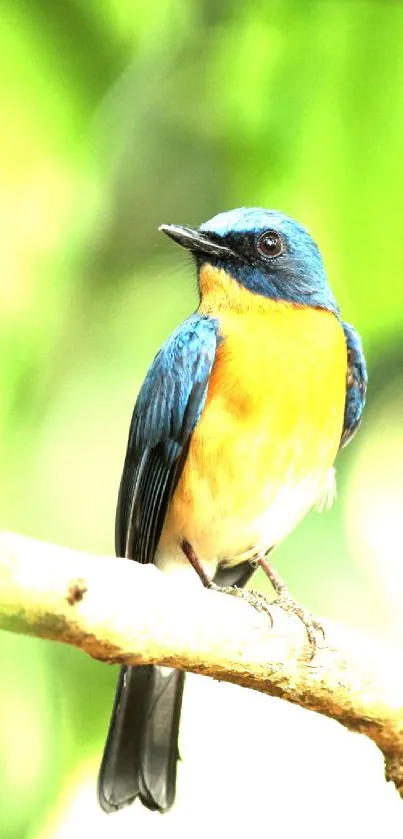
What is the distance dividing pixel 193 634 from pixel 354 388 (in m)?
0.69

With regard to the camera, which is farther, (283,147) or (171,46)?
(171,46)

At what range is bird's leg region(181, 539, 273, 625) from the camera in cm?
138

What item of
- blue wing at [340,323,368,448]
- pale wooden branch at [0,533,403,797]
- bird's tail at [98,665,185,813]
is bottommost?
bird's tail at [98,665,185,813]

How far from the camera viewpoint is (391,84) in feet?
5.53

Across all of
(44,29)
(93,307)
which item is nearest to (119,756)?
(93,307)

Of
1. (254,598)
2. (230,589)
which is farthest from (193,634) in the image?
(230,589)

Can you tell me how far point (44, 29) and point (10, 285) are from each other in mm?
355

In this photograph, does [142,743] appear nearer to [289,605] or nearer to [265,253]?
[289,605]

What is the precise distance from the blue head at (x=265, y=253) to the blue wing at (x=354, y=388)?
6 cm

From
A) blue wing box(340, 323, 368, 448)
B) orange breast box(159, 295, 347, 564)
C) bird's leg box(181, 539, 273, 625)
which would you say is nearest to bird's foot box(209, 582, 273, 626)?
bird's leg box(181, 539, 273, 625)

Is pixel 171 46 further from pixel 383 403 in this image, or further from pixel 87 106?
pixel 383 403

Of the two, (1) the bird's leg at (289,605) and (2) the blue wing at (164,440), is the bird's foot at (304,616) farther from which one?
(2) the blue wing at (164,440)

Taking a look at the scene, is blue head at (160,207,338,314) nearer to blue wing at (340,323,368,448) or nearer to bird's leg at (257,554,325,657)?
blue wing at (340,323,368,448)

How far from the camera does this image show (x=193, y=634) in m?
1.12
